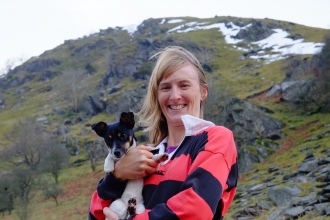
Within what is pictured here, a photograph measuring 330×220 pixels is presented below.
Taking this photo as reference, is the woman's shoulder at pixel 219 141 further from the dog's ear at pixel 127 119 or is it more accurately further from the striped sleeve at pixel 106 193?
the dog's ear at pixel 127 119

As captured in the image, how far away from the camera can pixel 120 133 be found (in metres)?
3.84

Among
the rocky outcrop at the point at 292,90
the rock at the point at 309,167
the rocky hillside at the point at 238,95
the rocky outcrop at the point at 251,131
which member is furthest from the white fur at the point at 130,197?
the rocky outcrop at the point at 292,90

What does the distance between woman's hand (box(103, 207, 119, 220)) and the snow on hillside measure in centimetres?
7252

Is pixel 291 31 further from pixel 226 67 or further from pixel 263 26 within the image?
pixel 226 67

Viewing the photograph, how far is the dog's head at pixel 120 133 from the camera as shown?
3730 millimetres

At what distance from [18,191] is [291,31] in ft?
347

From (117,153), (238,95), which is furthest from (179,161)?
(238,95)

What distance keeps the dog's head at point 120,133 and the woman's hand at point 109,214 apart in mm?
720

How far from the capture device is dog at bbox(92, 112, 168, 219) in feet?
9.83

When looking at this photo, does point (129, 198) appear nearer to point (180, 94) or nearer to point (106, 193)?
point (106, 193)

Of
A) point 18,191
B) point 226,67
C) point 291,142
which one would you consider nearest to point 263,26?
point 226,67

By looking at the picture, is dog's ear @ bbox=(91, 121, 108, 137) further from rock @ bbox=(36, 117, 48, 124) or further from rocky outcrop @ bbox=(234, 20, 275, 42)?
rocky outcrop @ bbox=(234, 20, 275, 42)

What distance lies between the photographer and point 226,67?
92875 mm

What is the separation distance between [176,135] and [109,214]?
38.4 inches
